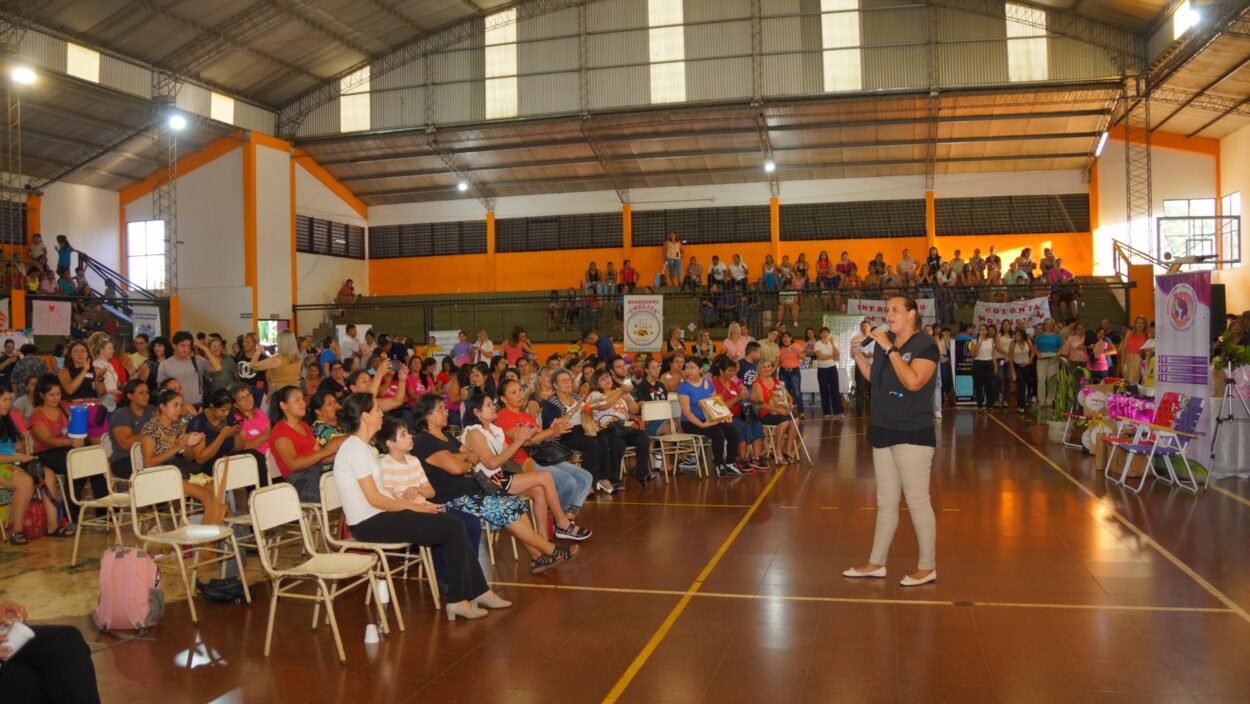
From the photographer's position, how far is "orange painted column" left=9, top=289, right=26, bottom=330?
47.0 feet

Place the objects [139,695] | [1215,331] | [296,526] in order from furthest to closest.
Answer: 1. [1215,331]
2. [296,526]
3. [139,695]

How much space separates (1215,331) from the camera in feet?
32.8

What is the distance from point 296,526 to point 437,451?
1958 millimetres

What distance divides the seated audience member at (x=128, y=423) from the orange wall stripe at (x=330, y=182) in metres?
16.9

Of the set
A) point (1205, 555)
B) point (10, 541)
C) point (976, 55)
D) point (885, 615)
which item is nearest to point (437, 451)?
point (885, 615)

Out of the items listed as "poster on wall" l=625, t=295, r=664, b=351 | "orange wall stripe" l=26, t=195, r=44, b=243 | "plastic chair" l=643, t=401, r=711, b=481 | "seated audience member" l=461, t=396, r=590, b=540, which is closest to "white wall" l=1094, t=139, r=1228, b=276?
"poster on wall" l=625, t=295, r=664, b=351

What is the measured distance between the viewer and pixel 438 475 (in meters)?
5.37

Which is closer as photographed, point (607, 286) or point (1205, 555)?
point (1205, 555)

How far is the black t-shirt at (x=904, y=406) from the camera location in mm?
4988

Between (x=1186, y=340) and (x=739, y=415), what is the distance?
4.24 metres

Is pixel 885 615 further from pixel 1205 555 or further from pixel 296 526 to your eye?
pixel 296 526

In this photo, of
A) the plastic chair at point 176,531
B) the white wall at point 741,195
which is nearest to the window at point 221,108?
the white wall at point 741,195

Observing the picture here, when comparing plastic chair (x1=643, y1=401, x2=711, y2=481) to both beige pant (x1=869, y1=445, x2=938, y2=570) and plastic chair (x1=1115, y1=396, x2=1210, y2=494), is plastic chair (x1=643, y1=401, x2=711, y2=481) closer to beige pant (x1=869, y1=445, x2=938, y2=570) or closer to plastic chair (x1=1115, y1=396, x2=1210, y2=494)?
plastic chair (x1=1115, y1=396, x2=1210, y2=494)

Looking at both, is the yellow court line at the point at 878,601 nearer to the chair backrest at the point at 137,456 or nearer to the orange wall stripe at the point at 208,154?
the chair backrest at the point at 137,456
